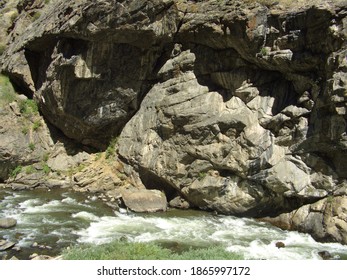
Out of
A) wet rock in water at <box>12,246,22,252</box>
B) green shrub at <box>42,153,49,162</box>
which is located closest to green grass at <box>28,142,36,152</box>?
green shrub at <box>42,153,49,162</box>

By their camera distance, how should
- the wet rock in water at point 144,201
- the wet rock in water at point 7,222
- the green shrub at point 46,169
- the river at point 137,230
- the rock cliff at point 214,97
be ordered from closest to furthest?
the river at point 137,230, the wet rock in water at point 7,222, the rock cliff at point 214,97, the wet rock in water at point 144,201, the green shrub at point 46,169

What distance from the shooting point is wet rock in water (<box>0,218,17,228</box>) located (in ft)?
54.4

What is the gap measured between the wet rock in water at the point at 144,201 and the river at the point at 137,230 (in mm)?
522

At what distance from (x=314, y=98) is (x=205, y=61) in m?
A: 7.01

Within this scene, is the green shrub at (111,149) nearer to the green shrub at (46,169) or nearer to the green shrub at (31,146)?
the green shrub at (46,169)

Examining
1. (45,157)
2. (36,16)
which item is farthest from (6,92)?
(36,16)

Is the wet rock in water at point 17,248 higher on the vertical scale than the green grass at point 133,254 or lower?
lower

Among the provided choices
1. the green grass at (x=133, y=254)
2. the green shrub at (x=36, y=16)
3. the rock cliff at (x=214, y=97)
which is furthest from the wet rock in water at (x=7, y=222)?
the green shrub at (x=36, y=16)

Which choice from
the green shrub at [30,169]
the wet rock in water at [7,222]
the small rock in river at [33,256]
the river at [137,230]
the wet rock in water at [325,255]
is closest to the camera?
the small rock in river at [33,256]

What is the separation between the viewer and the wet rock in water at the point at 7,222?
653 inches

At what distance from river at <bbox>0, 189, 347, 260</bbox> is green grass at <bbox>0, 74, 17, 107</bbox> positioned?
883cm

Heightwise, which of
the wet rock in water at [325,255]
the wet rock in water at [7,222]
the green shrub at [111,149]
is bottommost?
the wet rock in water at [325,255]

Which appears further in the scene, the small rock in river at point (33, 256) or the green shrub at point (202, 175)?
the green shrub at point (202, 175)

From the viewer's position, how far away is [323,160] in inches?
721
